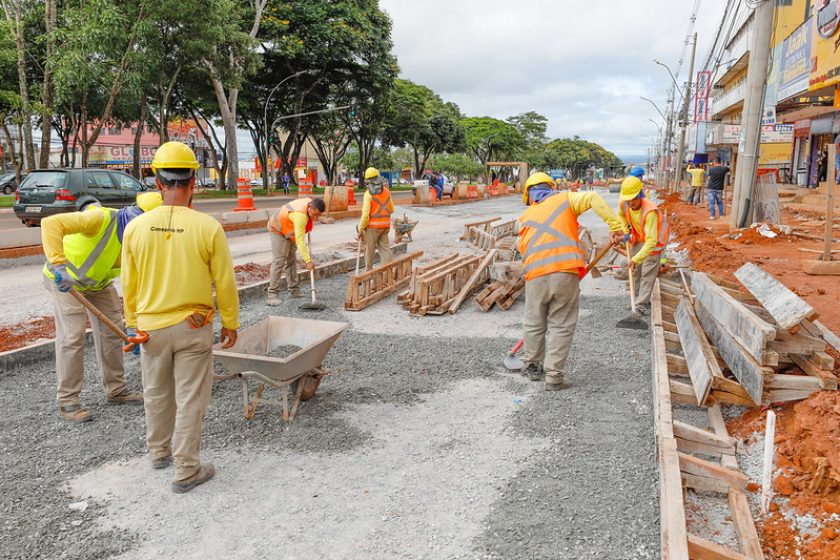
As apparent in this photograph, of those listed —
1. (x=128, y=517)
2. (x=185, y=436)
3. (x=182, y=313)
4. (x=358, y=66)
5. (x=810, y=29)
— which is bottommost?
(x=128, y=517)

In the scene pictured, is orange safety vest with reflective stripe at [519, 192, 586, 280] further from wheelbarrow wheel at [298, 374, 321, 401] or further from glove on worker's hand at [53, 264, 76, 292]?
glove on worker's hand at [53, 264, 76, 292]

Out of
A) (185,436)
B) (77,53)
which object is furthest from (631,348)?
(77,53)

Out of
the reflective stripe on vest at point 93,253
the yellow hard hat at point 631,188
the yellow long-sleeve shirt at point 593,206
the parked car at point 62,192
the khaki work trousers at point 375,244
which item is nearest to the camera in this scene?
the reflective stripe on vest at point 93,253

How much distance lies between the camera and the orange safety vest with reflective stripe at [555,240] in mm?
5461

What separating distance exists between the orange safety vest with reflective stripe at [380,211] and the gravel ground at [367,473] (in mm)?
4288

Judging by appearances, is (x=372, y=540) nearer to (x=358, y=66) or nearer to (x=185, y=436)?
(x=185, y=436)

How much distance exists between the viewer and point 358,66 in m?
31.9

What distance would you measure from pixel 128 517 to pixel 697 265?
921 centimetres

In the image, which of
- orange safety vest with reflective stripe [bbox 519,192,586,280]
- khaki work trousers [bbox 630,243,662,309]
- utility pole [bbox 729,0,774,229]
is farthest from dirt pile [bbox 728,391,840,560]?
utility pole [bbox 729,0,774,229]

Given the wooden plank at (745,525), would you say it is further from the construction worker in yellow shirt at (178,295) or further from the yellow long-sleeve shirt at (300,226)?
the yellow long-sleeve shirt at (300,226)

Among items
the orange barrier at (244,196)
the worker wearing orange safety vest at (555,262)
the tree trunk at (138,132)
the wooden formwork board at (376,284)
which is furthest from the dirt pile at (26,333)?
the tree trunk at (138,132)

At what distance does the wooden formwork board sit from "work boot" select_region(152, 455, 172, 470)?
15.7 ft

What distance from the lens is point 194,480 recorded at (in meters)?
3.85

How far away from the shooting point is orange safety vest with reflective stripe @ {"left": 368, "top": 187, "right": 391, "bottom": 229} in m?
9.98
